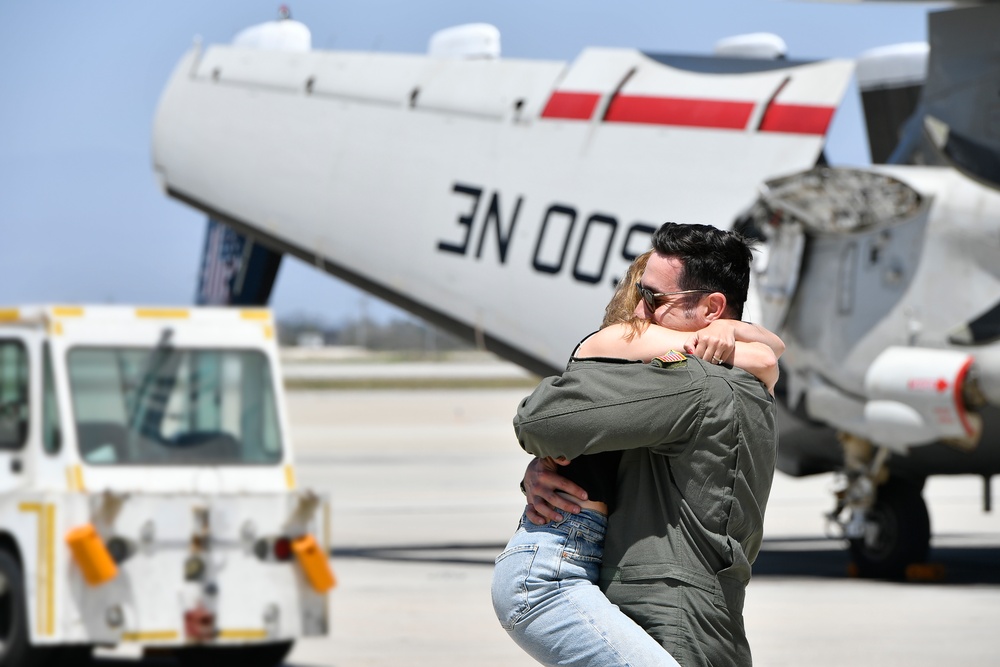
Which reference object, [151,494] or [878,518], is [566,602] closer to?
[151,494]

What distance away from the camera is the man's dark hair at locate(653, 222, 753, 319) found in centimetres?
299

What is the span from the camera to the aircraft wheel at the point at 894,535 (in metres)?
12.3

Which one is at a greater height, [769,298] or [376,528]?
[769,298]

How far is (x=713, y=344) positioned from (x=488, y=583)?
9.36 meters

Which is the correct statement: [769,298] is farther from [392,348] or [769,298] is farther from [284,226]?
[392,348]

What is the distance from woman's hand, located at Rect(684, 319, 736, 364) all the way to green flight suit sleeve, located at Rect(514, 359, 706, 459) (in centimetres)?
6

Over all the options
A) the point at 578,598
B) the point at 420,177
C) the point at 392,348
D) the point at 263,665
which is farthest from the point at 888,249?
the point at 392,348

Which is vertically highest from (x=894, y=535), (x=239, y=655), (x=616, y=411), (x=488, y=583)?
(x=616, y=411)

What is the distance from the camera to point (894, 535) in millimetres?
12344

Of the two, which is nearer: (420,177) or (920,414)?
(920,414)

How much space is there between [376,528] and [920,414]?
25.1ft

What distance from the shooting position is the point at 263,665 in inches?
323

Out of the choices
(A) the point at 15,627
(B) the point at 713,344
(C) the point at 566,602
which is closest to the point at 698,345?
(B) the point at 713,344

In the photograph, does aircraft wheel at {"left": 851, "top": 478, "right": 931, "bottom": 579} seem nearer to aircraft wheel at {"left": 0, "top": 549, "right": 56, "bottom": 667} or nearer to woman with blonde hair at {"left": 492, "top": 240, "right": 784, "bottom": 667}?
aircraft wheel at {"left": 0, "top": 549, "right": 56, "bottom": 667}
